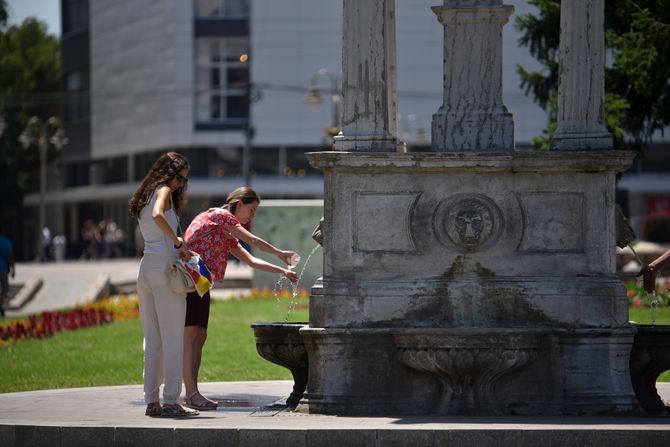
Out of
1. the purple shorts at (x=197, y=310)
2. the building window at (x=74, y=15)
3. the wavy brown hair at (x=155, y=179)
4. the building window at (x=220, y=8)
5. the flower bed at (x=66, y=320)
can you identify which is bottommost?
the flower bed at (x=66, y=320)

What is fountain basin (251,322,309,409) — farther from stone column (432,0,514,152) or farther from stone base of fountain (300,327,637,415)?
stone column (432,0,514,152)

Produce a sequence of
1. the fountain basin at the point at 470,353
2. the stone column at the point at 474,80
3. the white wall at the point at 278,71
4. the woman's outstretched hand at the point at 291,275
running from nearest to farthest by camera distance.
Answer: the fountain basin at the point at 470,353 < the stone column at the point at 474,80 < the woman's outstretched hand at the point at 291,275 < the white wall at the point at 278,71

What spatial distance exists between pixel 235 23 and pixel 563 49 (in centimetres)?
5922

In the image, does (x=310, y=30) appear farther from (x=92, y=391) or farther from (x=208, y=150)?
(x=92, y=391)

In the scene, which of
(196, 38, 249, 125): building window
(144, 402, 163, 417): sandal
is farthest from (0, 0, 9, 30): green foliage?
(196, 38, 249, 125): building window

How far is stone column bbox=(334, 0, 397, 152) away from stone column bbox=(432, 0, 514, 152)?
0.55 meters

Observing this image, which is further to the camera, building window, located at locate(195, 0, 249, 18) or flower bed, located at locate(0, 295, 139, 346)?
building window, located at locate(195, 0, 249, 18)

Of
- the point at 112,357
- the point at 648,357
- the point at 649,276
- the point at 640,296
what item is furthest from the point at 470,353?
the point at 640,296

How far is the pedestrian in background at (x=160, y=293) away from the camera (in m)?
11.8

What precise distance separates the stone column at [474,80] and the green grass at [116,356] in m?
4.65

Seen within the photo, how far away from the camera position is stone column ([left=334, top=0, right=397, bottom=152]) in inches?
477

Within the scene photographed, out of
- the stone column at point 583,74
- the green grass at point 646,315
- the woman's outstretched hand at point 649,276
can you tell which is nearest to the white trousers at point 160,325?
the stone column at point 583,74

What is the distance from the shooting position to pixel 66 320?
26141mm

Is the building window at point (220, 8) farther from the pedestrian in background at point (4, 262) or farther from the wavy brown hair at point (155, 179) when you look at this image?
the wavy brown hair at point (155, 179)
